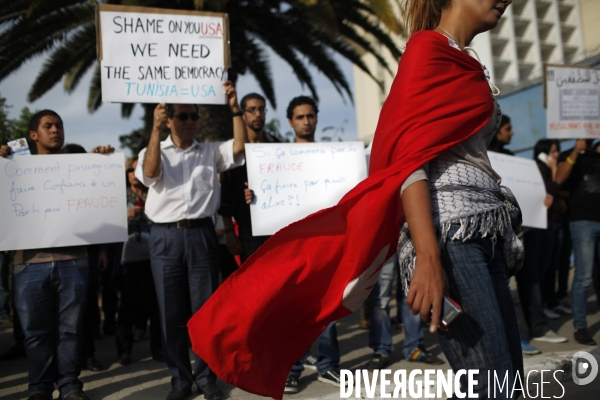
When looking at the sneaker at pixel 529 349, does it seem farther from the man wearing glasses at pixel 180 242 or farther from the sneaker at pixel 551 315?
the man wearing glasses at pixel 180 242

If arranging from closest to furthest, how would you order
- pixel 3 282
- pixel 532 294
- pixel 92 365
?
1. pixel 92 365
2. pixel 532 294
3. pixel 3 282

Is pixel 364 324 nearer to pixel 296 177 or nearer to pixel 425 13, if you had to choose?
pixel 296 177

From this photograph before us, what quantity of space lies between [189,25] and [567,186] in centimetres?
424

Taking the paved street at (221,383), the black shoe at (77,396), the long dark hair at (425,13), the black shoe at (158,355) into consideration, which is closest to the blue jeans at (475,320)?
the long dark hair at (425,13)

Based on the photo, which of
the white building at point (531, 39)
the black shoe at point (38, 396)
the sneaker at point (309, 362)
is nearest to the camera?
the black shoe at point (38, 396)

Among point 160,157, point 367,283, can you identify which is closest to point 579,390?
point 367,283

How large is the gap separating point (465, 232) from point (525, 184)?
4268 mm

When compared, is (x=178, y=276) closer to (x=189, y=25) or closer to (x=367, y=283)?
(x=189, y=25)

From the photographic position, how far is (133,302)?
19.0ft

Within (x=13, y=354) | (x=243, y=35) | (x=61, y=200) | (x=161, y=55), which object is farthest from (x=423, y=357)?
(x=243, y=35)

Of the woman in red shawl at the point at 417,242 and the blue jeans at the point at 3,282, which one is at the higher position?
the woman in red shawl at the point at 417,242

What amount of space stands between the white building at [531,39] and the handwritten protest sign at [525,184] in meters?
33.4

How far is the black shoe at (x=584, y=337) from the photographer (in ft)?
17.4

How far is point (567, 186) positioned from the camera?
618 centimetres
